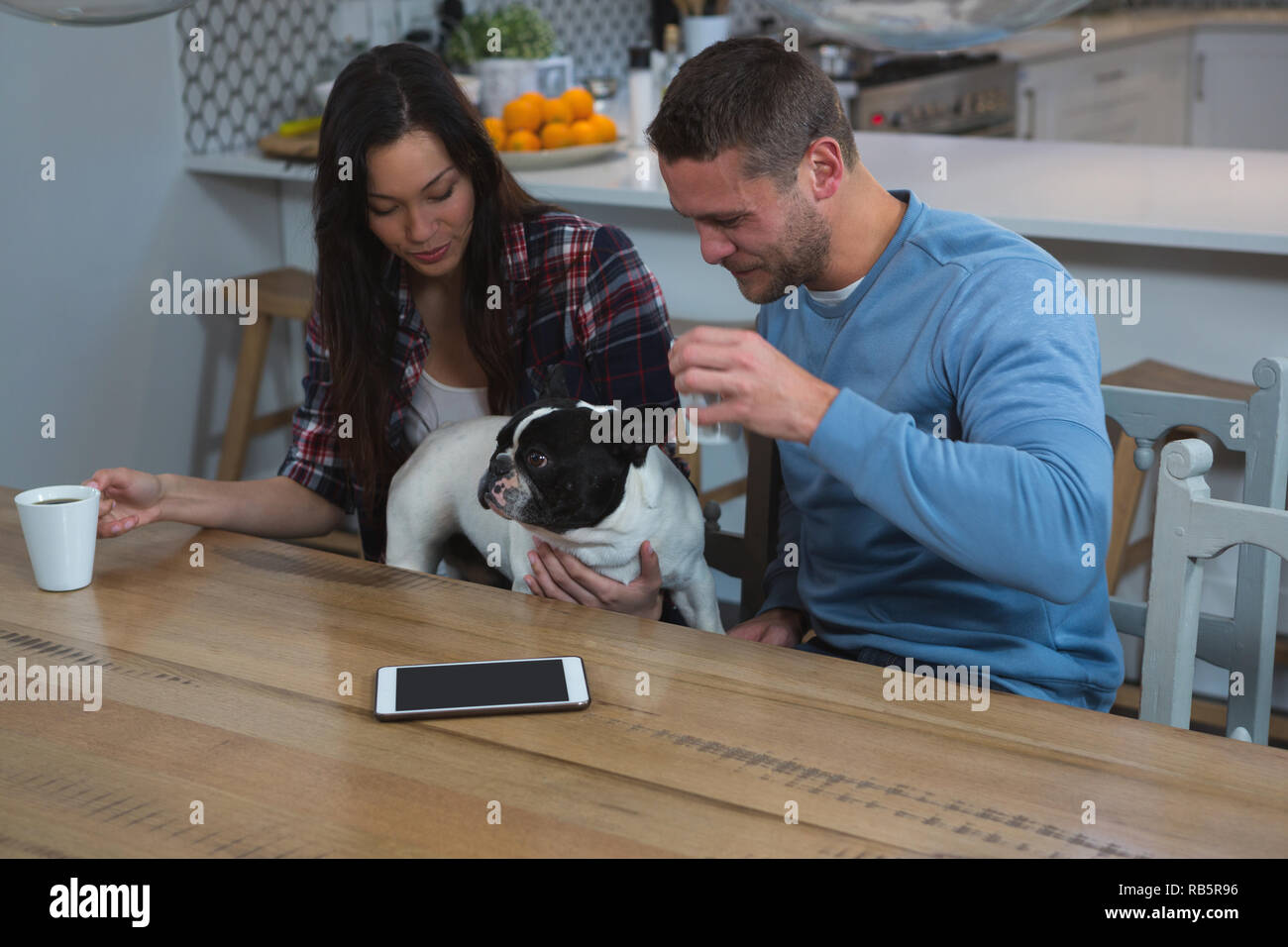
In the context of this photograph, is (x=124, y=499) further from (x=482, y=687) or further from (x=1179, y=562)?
(x=1179, y=562)

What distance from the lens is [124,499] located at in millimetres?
1390

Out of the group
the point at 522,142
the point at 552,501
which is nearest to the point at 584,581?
the point at 552,501

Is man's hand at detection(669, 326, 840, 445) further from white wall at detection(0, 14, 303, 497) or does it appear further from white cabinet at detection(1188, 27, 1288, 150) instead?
white cabinet at detection(1188, 27, 1288, 150)

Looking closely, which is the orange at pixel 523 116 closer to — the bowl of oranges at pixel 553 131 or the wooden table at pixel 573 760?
the bowl of oranges at pixel 553 131

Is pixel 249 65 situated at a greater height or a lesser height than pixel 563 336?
greater

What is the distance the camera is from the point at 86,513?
1.21 m

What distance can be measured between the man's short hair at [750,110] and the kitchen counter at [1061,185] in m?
1.06

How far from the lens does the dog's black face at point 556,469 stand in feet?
4.13

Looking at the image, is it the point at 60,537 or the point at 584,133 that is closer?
the point at 60,537

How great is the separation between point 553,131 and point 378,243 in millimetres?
1229

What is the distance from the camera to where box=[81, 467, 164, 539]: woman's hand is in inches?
53.5

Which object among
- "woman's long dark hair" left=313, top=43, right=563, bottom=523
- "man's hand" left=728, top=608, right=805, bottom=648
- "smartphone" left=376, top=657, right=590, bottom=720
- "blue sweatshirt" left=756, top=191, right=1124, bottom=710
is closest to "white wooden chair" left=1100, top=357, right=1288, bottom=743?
"blue sweatshirt" left=756, top=191, right=1124, bottom=710

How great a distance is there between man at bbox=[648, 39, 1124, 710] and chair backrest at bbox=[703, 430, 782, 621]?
0.10m
